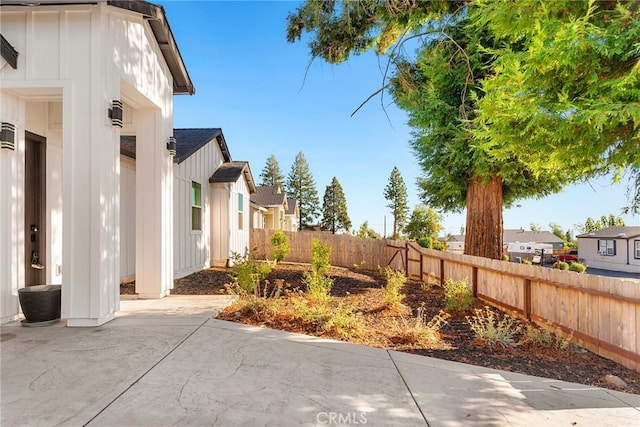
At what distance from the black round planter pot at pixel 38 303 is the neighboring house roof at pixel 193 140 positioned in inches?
173

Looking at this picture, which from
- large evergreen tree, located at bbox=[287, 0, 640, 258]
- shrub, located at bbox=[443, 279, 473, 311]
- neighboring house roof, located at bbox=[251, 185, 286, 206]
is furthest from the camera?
neighboring house roof, located at bbox=[251, 185, 286, 206]

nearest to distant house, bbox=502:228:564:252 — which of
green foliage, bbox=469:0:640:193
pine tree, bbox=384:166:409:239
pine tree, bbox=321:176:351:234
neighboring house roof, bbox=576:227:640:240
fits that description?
pine tree, bbox=384:166:409:239

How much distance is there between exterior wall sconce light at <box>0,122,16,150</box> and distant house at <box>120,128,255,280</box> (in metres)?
3.01

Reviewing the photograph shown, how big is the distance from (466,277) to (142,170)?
7.28 m

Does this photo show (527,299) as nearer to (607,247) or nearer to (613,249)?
(613,249)

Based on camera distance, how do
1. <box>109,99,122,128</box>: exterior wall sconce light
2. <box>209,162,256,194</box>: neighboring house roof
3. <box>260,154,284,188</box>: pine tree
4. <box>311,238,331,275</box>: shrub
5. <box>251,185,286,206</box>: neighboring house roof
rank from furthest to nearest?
<box>260,154,284,188</box>: pine tree < <box>251,185,286,206</box>: neighboring house roof < <box>209,162,256,194</box>: neighboring house roof < <box>311,238,331,275</box>: shrub < <box>109,99,122,128</box>: exterior wall sconce light

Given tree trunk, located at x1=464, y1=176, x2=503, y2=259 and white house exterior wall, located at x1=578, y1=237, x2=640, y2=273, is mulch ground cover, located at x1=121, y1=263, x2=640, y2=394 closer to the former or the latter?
tree trunk, located at x1=464, y1=176, x2=503, y2=259

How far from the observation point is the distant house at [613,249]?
93.4ft

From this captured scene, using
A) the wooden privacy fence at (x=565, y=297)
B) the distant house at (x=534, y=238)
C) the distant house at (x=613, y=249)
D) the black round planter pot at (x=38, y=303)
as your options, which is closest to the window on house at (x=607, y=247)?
the distant house at (x=613, y=249)

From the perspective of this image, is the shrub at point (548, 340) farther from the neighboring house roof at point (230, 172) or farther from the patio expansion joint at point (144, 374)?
the neighboring house roof at point (230, 172)

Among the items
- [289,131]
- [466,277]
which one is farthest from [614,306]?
[289,131]

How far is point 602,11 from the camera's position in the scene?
3367 mm

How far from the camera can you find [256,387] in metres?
2.95

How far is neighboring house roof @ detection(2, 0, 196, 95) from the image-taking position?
172 inches
